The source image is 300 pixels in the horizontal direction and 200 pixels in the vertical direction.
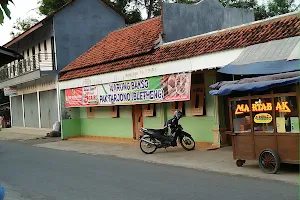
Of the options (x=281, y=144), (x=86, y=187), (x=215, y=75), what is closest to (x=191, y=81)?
(x=215, y=75)

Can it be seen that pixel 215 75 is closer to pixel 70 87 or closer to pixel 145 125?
pixel 145 125

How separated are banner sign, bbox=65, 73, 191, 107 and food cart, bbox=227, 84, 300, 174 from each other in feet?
13.5

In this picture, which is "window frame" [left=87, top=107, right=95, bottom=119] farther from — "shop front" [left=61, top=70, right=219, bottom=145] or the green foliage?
the green foliage

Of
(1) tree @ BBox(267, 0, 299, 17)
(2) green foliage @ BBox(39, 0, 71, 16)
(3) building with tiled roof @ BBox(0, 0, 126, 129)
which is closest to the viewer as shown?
(3) building with tiled roof @ BBox(0, 0, 126, 129)

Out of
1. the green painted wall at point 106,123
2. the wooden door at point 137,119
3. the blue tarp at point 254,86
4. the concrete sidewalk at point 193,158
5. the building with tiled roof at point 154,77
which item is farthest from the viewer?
the green painted wall at point 106,123

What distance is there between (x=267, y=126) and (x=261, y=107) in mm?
467

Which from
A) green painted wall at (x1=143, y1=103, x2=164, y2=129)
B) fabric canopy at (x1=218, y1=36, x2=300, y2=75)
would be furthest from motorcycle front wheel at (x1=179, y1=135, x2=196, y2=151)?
fabric canopy at (x1=218, y1=36, x2=300, y2=75)

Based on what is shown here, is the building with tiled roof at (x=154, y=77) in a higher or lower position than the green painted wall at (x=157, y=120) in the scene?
higher

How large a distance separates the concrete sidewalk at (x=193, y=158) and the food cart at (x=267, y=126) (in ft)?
1.06

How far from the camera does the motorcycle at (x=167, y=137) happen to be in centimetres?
A: 1439

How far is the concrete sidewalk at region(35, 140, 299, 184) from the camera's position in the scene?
9.52 meters

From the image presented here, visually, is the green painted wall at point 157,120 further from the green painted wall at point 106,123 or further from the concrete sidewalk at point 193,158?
the green painted wall at point 106,123

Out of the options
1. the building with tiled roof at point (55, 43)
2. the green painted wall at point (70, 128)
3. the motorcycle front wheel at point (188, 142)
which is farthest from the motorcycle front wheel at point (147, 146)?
the building with tiled roof at point (55, 43)

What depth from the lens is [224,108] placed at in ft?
49.1
